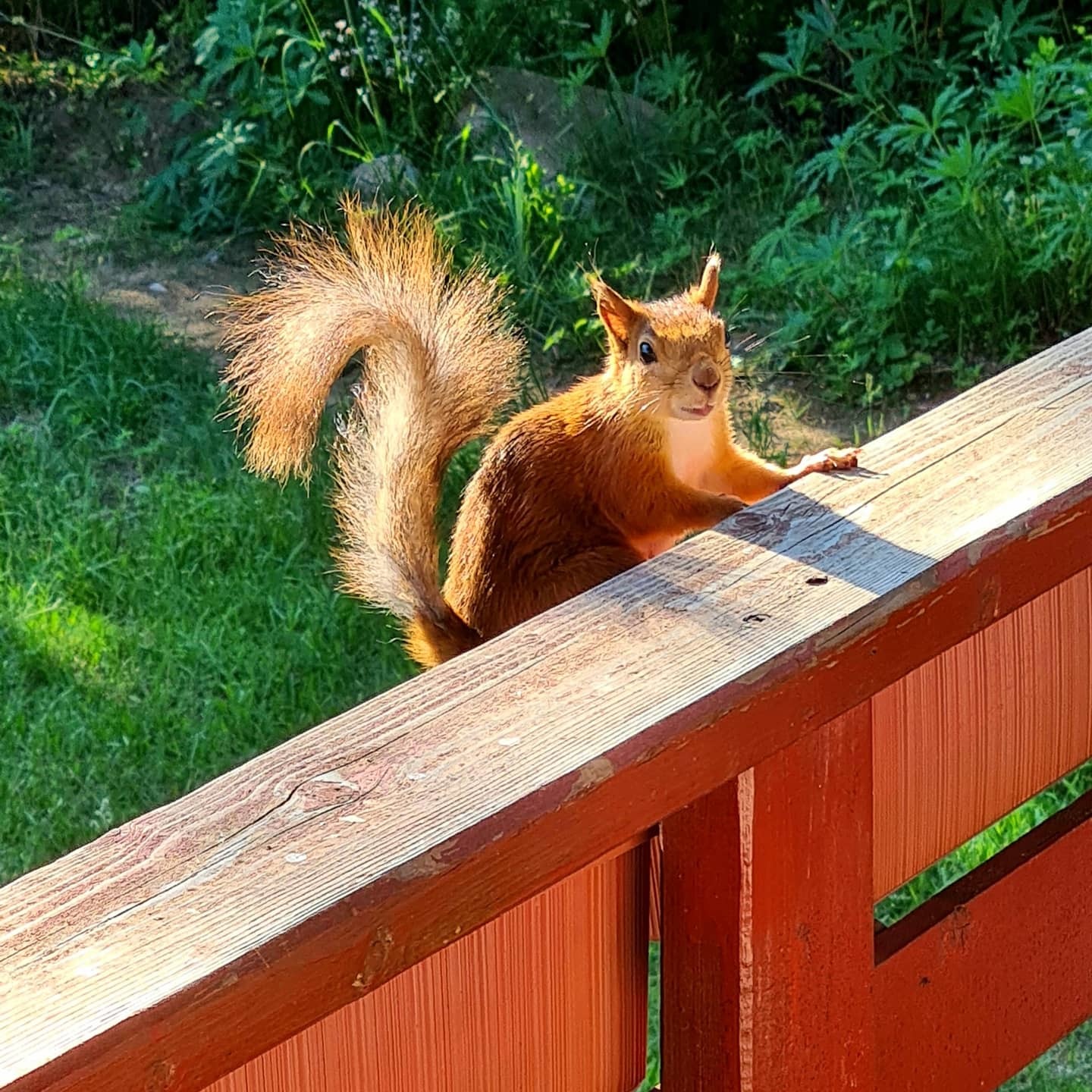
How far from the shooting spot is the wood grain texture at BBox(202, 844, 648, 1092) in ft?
2.65

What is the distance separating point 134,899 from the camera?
696 millimetres

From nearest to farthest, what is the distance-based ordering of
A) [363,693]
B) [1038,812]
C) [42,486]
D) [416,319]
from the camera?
1. [416,319]
2. [1038,812]
3. [363,693]
4. [42,486]

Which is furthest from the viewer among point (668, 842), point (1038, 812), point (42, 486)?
point (42, 486)

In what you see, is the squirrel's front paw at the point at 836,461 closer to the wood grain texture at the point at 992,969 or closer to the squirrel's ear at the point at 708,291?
the wood grain texture at the point at 992,969

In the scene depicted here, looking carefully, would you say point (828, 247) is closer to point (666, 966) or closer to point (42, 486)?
point (42, 486)

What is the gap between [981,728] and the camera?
1143 mm

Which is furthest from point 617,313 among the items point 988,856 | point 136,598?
point 136,598

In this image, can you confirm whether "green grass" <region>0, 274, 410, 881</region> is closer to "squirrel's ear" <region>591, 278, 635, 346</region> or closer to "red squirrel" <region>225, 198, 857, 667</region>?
"red squirrel" <region>225, 198, 857, 667</region>

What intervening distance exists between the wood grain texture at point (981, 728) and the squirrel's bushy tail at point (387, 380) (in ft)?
1.77

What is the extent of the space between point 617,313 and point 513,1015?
1.10m

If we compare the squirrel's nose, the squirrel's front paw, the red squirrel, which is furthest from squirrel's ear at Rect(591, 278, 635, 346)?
the squirrel's front paw

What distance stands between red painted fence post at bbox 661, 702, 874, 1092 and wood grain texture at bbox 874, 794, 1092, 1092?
0.08m

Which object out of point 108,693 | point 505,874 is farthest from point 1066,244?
point 505,874

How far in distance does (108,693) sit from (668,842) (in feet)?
6.02
